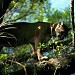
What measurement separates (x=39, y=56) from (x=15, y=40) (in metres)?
1.06

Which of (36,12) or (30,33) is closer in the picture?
(30,33)

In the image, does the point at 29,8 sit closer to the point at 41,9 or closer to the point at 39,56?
the point at 41,9

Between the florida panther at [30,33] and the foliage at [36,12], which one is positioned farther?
the foliage at [36,12]

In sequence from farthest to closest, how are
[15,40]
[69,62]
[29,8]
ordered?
[29,8], [15,40], [69,62]

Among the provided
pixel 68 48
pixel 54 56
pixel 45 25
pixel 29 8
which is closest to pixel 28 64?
pixel 54 56

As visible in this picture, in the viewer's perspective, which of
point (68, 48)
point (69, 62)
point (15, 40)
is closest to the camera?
point (69, 62)

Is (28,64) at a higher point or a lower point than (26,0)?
lower

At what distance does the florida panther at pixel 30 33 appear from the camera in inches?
316

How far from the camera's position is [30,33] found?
28.2 feet

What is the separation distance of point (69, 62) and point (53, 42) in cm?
93

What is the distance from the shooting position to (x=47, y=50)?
770cm

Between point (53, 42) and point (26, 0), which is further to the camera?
point (26, 0)

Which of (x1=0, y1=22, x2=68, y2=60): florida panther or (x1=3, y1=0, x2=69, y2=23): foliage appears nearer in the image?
(x1=0, y1=22, x2=68, y2=60): florida panther

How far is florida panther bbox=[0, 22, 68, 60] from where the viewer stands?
26.3ft
